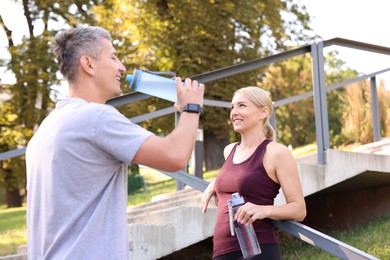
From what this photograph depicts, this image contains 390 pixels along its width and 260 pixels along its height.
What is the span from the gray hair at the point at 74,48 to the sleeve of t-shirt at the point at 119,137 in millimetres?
265

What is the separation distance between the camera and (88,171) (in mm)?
2143

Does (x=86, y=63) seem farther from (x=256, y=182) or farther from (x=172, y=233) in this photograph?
(x=172, y=233)

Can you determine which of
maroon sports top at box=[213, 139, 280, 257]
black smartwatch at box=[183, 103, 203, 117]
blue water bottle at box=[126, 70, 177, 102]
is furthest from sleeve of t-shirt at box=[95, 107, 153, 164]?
maroon sports top at box=[213, 139, 280, 257]

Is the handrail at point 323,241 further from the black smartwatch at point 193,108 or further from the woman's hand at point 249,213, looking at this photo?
the black smartwatch at point 193,108

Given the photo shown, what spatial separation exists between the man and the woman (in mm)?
894

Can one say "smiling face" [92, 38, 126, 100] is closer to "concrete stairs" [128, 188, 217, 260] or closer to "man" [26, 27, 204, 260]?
"man" [26, 27, 204, 260]

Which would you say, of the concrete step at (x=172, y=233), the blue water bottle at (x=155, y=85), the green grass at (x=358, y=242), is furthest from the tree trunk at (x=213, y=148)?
the blue water bottle at (x=155, y=85)

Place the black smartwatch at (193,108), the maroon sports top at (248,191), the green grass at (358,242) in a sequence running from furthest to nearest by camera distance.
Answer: the green grass at (358,242), the maroon sports top at (248,191), the black smartwatch at (193,108)

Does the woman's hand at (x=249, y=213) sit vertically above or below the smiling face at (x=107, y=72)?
below

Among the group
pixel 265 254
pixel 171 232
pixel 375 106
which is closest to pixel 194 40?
pixel 375 106

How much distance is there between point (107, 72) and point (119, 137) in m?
0.30

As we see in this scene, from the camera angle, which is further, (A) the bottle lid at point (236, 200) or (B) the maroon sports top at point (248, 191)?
(B) the maroon sports top at point (248, 191)

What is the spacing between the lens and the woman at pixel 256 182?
302 cm

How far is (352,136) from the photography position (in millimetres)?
11398
